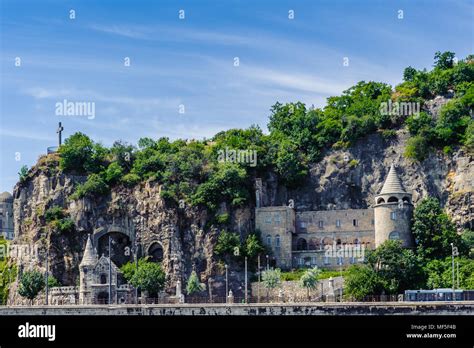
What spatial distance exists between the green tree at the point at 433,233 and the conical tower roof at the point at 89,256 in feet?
97.6

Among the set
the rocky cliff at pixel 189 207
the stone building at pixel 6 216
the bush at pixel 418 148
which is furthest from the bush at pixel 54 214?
the stone building at pixel 6 216

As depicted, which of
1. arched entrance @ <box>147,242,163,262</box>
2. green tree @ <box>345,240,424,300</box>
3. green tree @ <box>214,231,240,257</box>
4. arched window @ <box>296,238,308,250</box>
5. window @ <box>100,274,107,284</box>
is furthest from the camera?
arched entrance @ <box>147,242,163,262</box>

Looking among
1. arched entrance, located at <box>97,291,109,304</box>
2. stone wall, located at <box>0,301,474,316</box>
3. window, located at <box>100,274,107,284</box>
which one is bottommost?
stone wall, located at <box>0,301,474,316</box>

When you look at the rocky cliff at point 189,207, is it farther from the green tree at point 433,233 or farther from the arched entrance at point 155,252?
the green tree at point 433,233

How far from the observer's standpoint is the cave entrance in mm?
126938

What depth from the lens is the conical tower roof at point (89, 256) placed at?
12050 centimetres

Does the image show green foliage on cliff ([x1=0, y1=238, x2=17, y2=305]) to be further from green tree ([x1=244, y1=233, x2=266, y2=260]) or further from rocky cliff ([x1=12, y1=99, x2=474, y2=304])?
green tree ([x1=244, y1=233, x2=266, y2=260])

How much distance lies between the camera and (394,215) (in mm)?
117625

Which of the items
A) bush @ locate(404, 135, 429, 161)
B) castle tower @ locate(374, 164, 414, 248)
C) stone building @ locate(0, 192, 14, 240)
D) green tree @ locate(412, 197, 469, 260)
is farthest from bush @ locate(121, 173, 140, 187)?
stone building @ locate(0, 192, 14, 240)

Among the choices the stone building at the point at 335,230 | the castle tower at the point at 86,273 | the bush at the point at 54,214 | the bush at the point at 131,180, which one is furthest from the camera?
the bush at the point at 131,180

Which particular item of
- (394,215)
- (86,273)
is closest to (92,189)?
→ (86,273)

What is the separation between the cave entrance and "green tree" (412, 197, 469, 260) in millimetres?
28820
